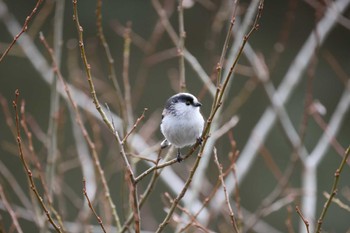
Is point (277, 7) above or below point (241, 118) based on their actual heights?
above

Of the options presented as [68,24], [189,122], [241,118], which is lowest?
[241,118]

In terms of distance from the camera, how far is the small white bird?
2.56 m

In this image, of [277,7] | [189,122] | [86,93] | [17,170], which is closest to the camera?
[189,122]

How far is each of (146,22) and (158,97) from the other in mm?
894

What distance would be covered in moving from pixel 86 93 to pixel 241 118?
9.95ft

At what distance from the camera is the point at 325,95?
6.51 meters

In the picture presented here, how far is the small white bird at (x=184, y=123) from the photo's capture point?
256cm

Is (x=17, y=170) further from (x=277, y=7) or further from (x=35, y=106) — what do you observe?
(x=277, y=7)

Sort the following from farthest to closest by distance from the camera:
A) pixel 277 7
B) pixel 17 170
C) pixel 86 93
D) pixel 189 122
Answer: pixel 277 7 < pixel 17 170 < pixel 86 93 < pixel 189 122

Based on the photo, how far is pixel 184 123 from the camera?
257cm

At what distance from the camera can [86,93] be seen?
363 centimetres

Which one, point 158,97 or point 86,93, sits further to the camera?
point 158,97

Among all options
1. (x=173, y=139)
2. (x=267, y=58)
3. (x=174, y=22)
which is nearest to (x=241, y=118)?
(x=267, y=58)

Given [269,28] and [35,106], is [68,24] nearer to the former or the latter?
[35,106]
